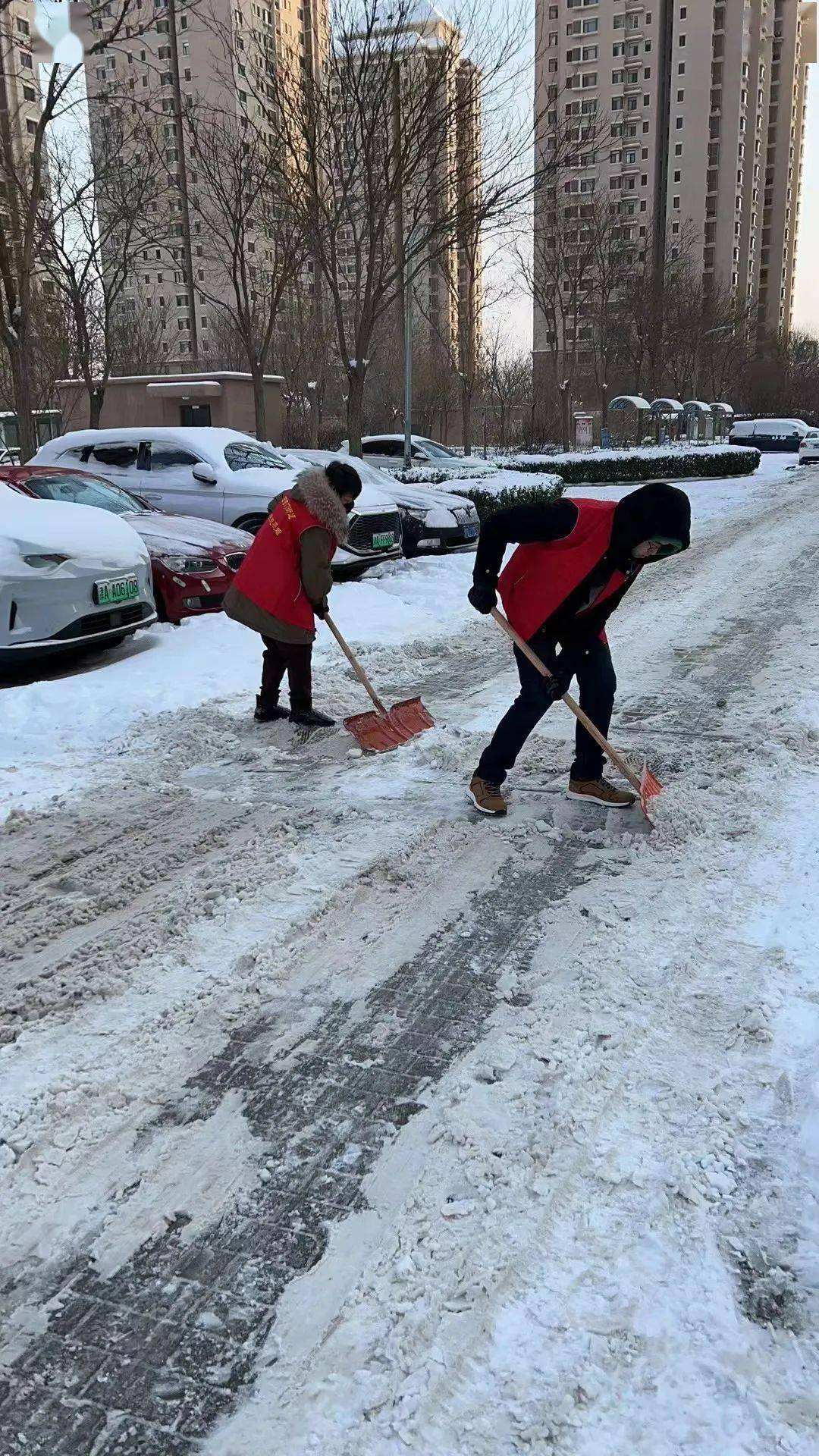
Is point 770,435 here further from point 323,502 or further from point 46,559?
point 323,502

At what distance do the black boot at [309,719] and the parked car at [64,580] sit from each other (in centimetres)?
186

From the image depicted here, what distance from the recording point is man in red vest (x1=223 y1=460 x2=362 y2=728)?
5.26 meters

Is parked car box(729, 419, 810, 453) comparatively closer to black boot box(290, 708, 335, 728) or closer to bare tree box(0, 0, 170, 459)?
bare tree box(0, 0, 170, 459)

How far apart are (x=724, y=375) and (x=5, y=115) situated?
49722 millimetres

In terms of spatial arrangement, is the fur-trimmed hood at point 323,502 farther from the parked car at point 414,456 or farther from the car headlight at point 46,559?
the parked car at point 414,456

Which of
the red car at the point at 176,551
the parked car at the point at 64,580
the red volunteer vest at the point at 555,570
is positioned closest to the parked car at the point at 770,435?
the red car at the point at 176,551

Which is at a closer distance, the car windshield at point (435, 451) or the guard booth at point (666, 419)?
the car windshield at point (435, 451)

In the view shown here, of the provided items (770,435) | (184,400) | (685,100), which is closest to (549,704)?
(184,400)

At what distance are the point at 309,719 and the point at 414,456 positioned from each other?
14.4 m

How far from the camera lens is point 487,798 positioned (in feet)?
14.4

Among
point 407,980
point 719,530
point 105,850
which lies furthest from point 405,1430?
point 719,530

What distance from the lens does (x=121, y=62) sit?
34250mm

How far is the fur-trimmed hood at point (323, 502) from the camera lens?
5.23 metres

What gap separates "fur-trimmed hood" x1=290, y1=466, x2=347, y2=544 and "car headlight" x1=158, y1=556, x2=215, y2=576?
3.14 metres
